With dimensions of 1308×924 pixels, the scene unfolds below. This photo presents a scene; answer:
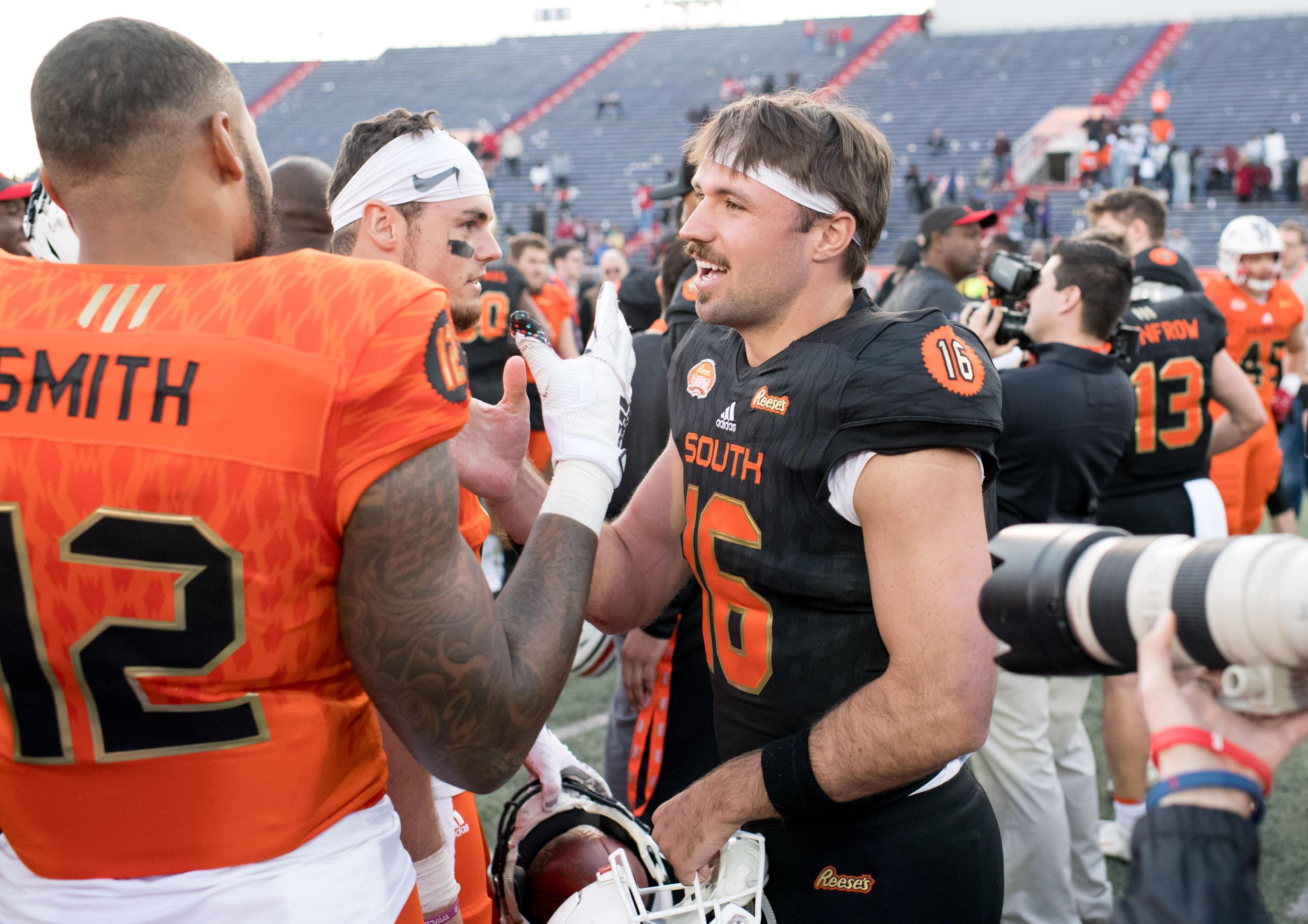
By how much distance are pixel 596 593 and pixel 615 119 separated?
32310 millimetres

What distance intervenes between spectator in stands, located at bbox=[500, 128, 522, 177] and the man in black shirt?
25.8 meters

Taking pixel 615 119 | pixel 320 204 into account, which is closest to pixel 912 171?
pixel 615 119

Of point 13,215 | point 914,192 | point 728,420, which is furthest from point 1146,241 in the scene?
point 914,192

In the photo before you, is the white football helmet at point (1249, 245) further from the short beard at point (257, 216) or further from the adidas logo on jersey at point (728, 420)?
the short beard at point (257, 216)

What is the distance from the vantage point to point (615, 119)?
33062 millimetres

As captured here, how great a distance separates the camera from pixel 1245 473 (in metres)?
6.11

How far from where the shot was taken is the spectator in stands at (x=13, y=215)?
397 cm

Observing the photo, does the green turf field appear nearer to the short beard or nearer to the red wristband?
the red wristband

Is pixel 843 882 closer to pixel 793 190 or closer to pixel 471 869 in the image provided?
pixel 471 869

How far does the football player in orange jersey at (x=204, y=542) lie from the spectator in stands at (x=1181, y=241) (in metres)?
19.9

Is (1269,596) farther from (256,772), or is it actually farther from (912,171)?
(912,171)

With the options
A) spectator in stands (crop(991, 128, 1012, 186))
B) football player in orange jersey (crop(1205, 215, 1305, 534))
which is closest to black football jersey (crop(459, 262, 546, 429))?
football player in orange jersey (crop(1205, 215, 1305, 534))

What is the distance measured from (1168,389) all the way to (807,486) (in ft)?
10.7

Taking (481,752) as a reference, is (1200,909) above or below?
above
